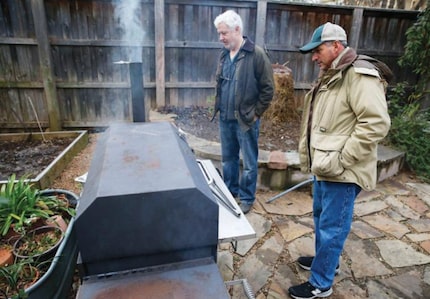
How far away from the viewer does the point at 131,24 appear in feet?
15.7

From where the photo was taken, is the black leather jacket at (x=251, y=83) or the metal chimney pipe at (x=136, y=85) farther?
the black leather jacket at (x=251, y=83)

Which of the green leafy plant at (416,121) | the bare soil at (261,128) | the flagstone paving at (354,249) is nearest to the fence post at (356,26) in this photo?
the green leafy plant at (416,121)

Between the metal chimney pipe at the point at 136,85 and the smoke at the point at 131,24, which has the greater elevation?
the smoke at the point at 131,24

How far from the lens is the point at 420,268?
2246 mm

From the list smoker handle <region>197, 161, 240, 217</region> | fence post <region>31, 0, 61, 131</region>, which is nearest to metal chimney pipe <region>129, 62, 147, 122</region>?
smoker handle <region>197, 161, 240, 217</region>

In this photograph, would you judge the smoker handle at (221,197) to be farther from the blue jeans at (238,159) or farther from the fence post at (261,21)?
the fence post at (261,21)

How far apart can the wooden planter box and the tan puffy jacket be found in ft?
8.38

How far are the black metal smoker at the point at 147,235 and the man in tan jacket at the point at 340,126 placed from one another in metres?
0.82

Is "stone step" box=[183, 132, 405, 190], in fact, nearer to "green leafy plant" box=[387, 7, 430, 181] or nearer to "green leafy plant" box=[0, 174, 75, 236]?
"green leafy plant" box=[387, 7, 430, 181]

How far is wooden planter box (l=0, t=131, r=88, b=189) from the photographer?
2920 mm

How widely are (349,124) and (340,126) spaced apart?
0.15 feet

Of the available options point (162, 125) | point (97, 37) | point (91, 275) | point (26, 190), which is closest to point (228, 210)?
point (162, 125)

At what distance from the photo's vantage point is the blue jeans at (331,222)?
1672mm

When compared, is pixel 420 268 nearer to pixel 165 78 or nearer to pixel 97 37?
pixel 165 78
